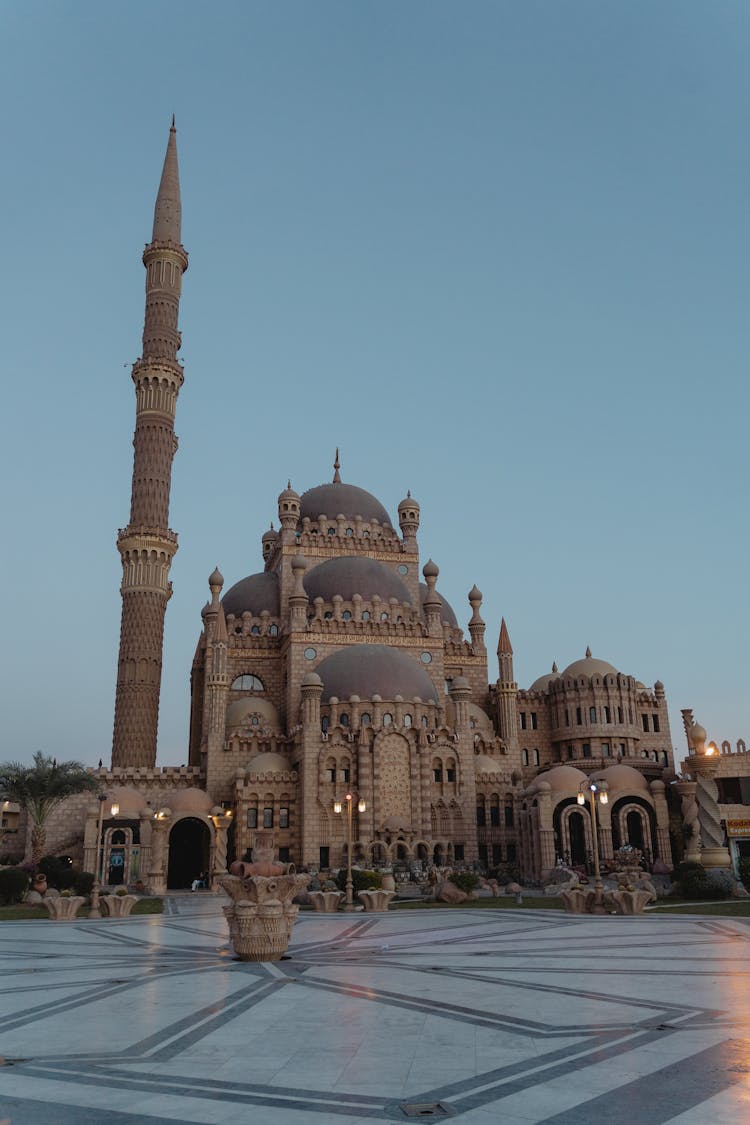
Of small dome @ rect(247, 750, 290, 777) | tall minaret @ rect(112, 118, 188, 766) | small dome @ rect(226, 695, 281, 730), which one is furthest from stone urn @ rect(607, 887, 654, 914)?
tall minaret @ rect(112, 118, 188, 766)

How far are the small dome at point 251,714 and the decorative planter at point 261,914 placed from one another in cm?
3841

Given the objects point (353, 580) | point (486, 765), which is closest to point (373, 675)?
point (353, 580)

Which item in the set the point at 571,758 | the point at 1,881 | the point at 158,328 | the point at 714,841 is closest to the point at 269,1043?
the point at 714,841

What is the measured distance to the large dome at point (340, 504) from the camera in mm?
65438

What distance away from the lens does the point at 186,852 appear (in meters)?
50.8

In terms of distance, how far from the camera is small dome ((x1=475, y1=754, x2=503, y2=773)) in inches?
2100

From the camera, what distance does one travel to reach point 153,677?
55812 millimetres

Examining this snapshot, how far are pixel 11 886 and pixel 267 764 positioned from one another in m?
17.6

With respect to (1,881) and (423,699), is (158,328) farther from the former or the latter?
(1,881)

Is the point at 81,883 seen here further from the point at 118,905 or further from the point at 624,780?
the point at 624,780

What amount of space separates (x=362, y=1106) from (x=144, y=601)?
52.7 m

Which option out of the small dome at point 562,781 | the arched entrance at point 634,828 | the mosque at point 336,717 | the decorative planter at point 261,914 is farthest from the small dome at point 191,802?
the decorative planter at point 261,914

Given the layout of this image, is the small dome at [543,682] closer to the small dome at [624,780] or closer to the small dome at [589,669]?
the small dome at [589,669]

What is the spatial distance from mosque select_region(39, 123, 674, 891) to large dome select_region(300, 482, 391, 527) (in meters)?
0.18
